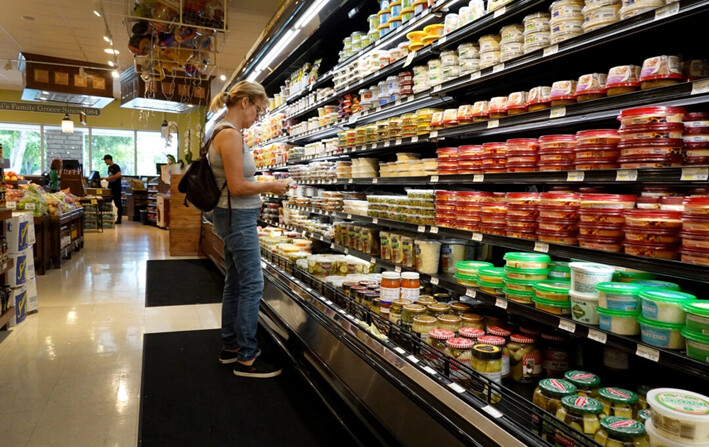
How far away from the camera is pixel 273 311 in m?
3.86

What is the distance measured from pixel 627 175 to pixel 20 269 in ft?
15.0

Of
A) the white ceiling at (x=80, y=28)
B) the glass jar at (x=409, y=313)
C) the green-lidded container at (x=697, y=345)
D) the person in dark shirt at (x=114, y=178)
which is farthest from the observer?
the person in dark shirt at (x=114, y=178)

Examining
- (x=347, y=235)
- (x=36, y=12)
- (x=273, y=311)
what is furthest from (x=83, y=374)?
(x=36, y=12)

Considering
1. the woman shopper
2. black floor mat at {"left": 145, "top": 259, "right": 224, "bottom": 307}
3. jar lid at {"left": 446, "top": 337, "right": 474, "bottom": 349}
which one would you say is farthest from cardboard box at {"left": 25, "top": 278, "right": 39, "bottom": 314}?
jar lid at {"left": 446, "top": 337, "right": 474, "bottom": 349}

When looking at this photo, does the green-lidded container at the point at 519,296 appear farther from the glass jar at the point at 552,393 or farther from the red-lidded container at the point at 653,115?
the red-lidded container at the point at 653,115

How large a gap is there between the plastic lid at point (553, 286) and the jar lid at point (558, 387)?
0.33m

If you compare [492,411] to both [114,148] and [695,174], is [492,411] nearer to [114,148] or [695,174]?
[695,174]

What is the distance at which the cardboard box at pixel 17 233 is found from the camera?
4.01 metres

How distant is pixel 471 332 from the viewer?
210cm

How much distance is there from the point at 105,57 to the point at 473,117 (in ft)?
37.3

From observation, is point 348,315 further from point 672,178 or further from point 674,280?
point 672,178

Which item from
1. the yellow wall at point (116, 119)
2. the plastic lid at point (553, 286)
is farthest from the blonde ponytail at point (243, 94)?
the yellow wall at point (116, 119)

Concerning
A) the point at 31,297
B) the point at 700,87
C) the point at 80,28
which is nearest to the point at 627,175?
the point at 700,87

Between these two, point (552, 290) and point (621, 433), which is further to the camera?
point (552, 290)
